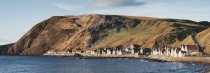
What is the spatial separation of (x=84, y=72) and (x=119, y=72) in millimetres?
11251

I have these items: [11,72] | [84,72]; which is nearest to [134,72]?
[84,72]

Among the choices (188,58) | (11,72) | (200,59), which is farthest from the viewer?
(188,58)

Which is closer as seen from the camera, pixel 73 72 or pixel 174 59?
pixel 73 72

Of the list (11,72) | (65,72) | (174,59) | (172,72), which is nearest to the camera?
(172,72)

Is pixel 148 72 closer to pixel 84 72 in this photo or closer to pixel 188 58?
pixel 84 72

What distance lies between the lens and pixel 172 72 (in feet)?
382

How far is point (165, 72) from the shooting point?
118m

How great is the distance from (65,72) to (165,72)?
28.7m

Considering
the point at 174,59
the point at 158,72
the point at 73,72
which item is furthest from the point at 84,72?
the point at 174,59

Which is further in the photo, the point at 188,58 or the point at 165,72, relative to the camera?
the point at 188,58

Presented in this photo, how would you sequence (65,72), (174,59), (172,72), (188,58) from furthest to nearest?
(174,59), (188,58), (65,72), (172,72)

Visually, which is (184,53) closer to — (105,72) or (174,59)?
(174,59)

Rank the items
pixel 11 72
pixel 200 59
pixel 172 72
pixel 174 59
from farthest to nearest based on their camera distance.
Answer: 1. pixel 174 59
2. pixel 200 59
3. pixel 11 72
4. pixel 172 72

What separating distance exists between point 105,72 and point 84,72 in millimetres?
7484
